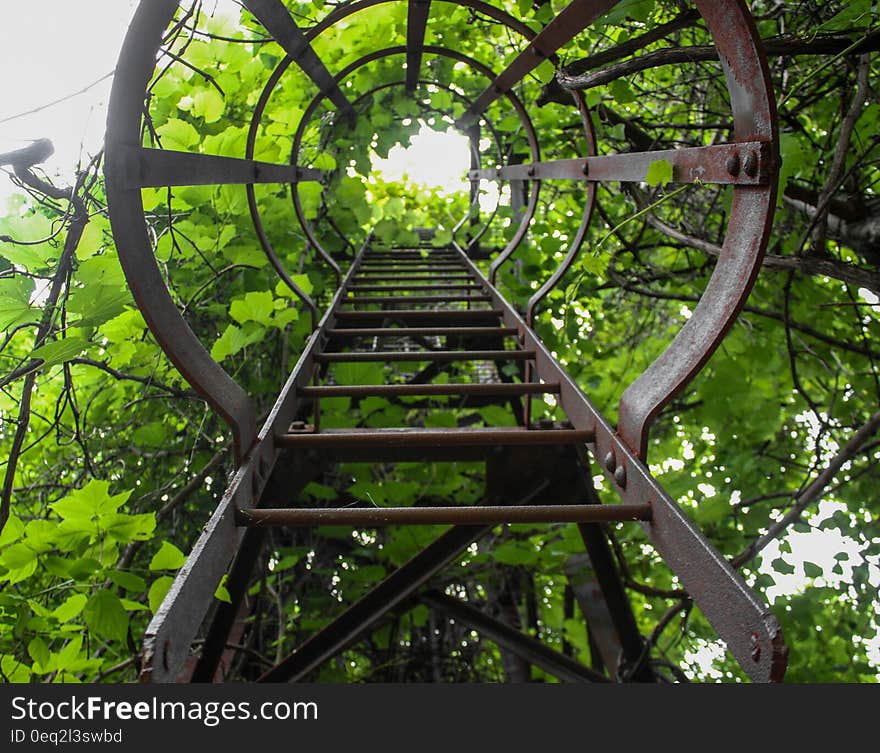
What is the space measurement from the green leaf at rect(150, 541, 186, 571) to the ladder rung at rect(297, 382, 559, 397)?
0.65 meters

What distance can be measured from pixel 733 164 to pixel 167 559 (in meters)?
1.28

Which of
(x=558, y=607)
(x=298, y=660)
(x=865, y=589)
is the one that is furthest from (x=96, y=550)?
(x=558, y=607)

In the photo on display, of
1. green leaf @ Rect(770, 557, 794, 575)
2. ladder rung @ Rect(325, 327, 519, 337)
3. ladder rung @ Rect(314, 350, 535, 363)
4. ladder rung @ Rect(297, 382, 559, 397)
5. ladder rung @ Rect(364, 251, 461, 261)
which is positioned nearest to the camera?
ladder rung @ Rect(297, 382, 559, 397)

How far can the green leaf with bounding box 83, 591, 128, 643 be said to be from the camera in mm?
1411

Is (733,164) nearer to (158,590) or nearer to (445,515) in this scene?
(445,515)

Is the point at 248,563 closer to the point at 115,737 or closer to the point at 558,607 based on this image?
the point at 115,737

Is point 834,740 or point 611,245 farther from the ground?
point 611,245

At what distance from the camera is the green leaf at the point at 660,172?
53.9 inches

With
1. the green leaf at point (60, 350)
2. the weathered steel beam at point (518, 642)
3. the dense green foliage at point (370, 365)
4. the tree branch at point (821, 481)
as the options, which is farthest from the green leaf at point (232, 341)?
the tree branch at point (821, 481)

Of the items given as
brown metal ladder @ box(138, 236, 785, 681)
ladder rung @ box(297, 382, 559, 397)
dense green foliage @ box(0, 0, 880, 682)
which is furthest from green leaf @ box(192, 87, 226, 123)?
ladder rung @ box(297, 382, 559, 397)

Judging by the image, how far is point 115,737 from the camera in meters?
0.86

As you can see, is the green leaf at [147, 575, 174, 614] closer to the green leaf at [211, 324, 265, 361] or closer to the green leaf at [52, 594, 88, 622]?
the green leaf at [52, 594, 88, 622]

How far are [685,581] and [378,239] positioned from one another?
4.33 m

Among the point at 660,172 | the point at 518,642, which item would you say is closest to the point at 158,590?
the point at 660,172
